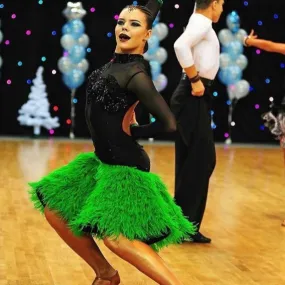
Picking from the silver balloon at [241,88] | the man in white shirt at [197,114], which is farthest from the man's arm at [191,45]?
the silver balloon at [241,88]

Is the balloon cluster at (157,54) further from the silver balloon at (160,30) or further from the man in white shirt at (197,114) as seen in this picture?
the man in white shirt at (197,114)

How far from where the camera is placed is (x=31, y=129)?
12.0 meters

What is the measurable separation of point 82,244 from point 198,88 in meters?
1.72

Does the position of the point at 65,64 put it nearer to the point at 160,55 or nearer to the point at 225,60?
the point at 160,55

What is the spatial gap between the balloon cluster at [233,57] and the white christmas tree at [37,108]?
2516mm

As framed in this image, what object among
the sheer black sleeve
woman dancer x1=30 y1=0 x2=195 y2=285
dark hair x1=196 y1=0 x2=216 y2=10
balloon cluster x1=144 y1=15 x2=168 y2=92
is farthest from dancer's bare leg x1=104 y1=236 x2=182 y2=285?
balloon cluster x1=144 y1=15 x2=168 y2=92

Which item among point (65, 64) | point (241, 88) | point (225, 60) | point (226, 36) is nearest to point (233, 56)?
point (225, 60)

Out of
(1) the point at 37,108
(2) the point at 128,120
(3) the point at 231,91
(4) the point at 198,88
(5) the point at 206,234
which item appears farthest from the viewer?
(3) the point at 231,91

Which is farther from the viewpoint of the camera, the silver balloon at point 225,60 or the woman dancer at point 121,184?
the silver balloon at point 225,60

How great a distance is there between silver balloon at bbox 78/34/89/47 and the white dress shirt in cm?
642

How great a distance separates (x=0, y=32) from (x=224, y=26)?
323cm

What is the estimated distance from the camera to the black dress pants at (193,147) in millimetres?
5078

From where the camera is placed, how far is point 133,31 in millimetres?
3473

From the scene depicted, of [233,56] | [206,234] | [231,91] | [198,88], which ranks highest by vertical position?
[198,88]
